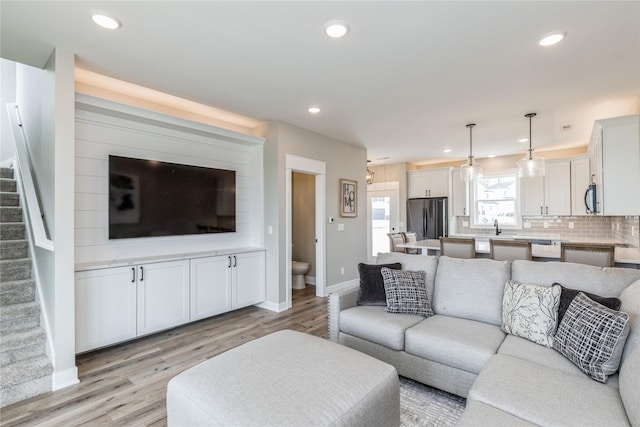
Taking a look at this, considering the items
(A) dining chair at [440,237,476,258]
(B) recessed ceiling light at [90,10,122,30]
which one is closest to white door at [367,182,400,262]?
(A) dining chair at [440,237,476,258]

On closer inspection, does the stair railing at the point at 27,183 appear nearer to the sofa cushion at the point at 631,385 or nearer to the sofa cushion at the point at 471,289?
the sofa cushion at the point at 471,289

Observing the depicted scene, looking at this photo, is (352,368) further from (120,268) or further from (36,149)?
(36,149)

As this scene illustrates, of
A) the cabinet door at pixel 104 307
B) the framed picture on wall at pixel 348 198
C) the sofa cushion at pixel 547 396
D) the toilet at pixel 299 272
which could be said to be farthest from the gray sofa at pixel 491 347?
the toilet at pixel 299 272

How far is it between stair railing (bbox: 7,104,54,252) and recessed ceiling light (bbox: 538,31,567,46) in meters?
4.01

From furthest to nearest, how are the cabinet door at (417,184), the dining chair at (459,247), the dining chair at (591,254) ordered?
the cabinet door at (417,184)
the dining chair at (459,247)
the dining chair at (591,254)

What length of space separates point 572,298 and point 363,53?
89.5 inches

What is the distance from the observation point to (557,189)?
5.87 meters

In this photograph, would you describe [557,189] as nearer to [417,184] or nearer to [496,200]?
[496,200]

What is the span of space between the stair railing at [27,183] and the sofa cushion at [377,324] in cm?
243

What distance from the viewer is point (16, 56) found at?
254 centimetres

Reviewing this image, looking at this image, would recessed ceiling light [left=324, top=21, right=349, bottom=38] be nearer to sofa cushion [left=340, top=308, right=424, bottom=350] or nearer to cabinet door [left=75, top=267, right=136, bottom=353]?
sofa cushion [left=340, top=308, right=424, bottom=350]

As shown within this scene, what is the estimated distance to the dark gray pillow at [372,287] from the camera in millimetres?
2818

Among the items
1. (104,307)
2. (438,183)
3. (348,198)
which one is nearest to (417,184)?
(438,183)

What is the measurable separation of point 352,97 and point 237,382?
295 cm
